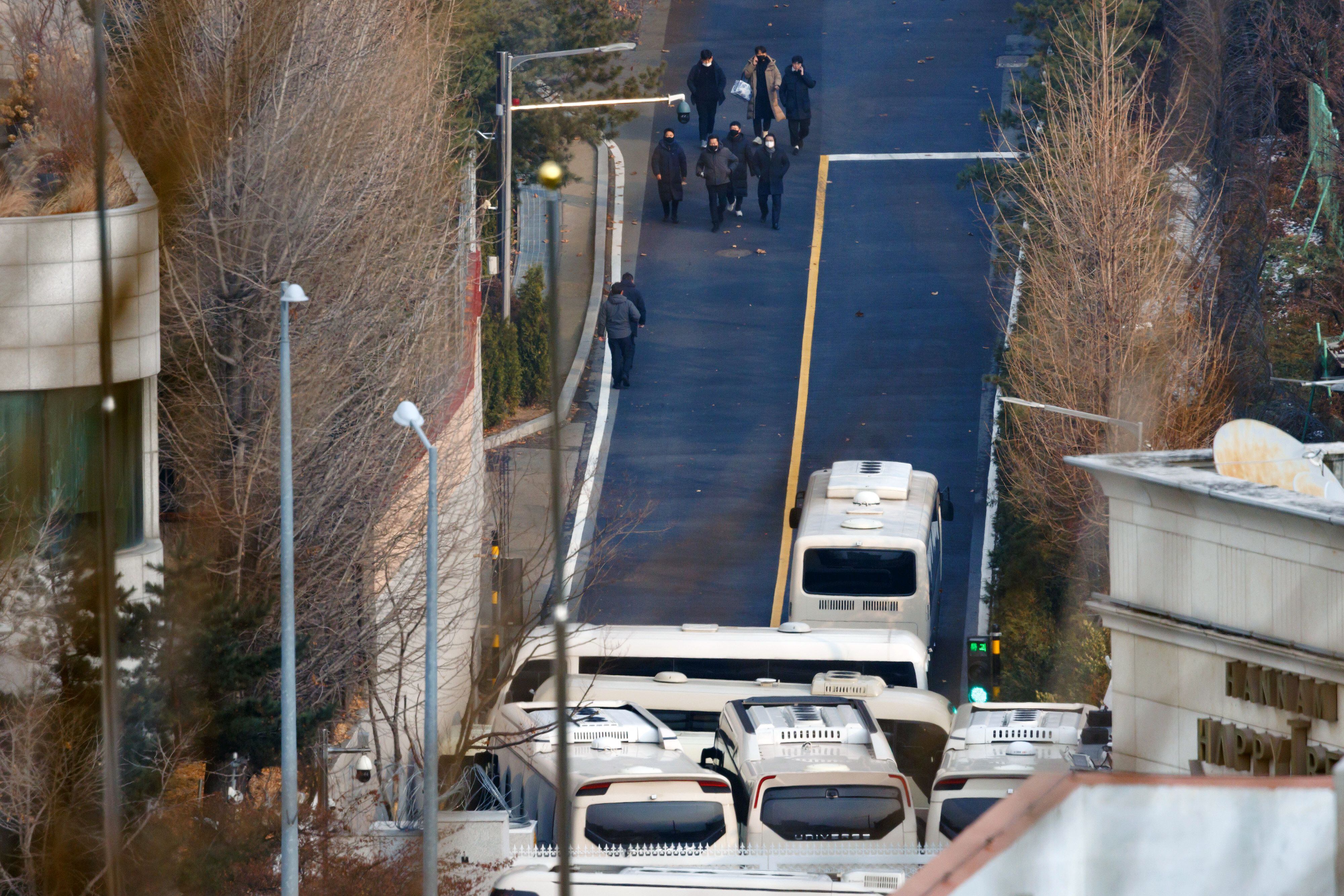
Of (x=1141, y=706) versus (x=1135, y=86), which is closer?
(x=1141, y=706)

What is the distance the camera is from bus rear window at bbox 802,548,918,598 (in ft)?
78.9

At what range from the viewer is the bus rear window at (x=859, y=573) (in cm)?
2405

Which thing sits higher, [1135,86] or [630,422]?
[1135,86]

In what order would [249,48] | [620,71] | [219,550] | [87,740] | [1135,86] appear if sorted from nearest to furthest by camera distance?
[87,740], [219,550], [249,48], [1135,86], [620,71]

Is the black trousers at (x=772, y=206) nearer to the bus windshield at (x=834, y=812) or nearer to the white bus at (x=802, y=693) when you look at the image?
the white bus at (x=802, y=693)

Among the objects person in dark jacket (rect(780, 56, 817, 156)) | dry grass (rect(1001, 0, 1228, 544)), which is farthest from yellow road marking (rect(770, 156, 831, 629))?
dry grass (rect(1001, 0, 1228, 544))

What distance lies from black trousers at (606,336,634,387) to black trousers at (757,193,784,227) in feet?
18.9

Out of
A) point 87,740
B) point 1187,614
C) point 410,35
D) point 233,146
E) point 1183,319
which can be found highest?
point 410,35

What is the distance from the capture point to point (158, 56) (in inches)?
940

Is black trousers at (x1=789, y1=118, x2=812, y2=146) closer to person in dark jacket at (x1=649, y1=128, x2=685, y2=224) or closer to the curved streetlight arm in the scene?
person in dark jacket at (x1=649, y1=128, x2=685, y2=224)

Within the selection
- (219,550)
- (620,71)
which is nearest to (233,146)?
(219,550)

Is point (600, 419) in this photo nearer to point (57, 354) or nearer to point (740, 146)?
point (740, 146)

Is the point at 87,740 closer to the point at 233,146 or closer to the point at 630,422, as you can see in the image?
the point at 233,146

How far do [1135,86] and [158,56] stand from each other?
1442cm
